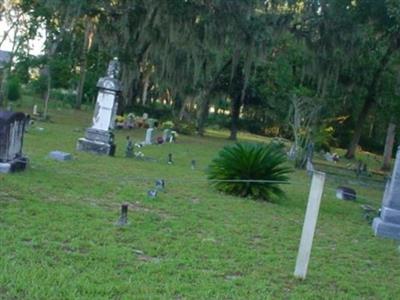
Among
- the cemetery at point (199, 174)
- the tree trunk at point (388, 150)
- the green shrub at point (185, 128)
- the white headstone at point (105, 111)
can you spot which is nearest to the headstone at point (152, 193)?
the cemetery at point (199, 174)

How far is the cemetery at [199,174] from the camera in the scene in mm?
5301

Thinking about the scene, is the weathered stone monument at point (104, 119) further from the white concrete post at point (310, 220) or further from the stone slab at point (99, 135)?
the white concrete post at point (310, 220)

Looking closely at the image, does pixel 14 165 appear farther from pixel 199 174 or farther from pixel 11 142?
pixel 199 174

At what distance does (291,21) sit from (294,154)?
5.70 metres

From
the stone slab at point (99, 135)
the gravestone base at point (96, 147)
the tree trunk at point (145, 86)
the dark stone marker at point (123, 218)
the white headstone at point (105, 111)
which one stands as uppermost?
the tree trunk at point (145, 86)

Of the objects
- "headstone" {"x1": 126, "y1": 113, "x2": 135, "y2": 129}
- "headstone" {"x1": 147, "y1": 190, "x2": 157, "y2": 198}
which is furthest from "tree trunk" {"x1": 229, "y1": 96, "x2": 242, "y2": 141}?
"headstone" {"x1": 147, "y1": 190, "x2": 157, "y2": 198}

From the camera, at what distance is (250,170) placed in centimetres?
1121

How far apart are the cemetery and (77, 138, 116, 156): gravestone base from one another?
36 millimetres

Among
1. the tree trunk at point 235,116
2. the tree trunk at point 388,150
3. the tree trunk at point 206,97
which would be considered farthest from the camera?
the tree trunk at point 235,116

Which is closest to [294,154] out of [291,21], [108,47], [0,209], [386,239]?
[291,21]

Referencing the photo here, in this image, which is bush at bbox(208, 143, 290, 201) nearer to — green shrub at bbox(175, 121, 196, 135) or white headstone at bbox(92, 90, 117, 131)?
white headstone at bbox(92, 90, 117, 131)

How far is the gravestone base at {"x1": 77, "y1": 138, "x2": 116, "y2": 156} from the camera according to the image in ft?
53.0

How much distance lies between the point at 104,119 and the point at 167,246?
10673mm

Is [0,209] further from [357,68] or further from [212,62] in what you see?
[212,62]
